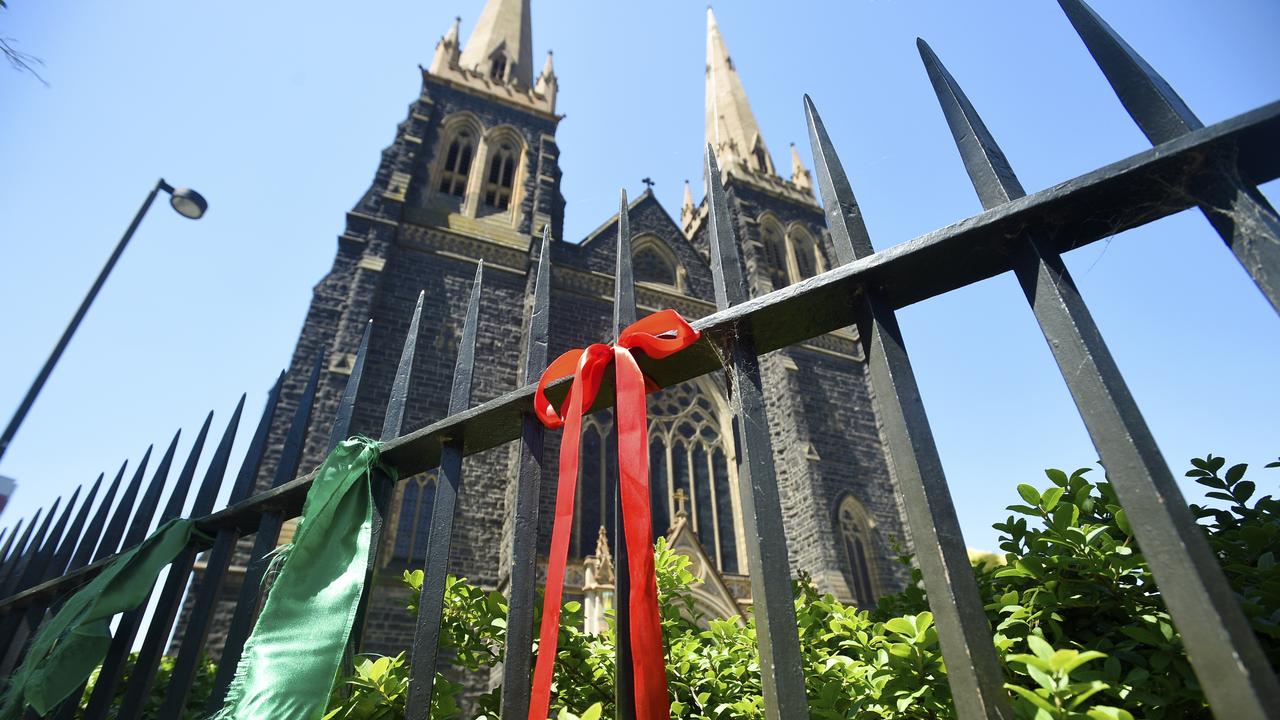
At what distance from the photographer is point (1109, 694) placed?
3.46 feet

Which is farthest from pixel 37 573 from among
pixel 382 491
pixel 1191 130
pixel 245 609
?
pixel 1191 130

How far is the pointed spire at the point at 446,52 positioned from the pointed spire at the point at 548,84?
2501mm

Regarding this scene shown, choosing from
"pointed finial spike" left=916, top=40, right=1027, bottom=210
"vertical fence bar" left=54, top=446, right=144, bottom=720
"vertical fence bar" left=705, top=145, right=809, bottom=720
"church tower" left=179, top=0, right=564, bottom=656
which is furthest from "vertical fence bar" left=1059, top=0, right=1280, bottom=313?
"church tower" left=179, top=0, right=564, bottom=656

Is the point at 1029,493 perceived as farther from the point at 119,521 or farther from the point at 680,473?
the point at 680,473

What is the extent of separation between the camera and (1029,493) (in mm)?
1345

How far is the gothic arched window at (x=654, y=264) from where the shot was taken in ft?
55.2

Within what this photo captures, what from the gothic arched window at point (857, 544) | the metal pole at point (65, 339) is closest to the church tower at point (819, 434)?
the gothic arched window at point (857, 544)

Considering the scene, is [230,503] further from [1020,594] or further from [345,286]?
[345,286]

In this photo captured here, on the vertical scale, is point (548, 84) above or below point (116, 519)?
above

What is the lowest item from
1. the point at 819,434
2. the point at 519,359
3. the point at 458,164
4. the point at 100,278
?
the point at 100,278

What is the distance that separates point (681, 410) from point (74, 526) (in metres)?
11.2

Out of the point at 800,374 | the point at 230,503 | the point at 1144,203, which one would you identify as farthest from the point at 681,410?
the point at 1144,203

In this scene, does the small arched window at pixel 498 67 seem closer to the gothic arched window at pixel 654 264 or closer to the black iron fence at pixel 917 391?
the gothic arched window at pixel 654 264

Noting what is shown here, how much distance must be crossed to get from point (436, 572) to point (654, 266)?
52.3 feet
